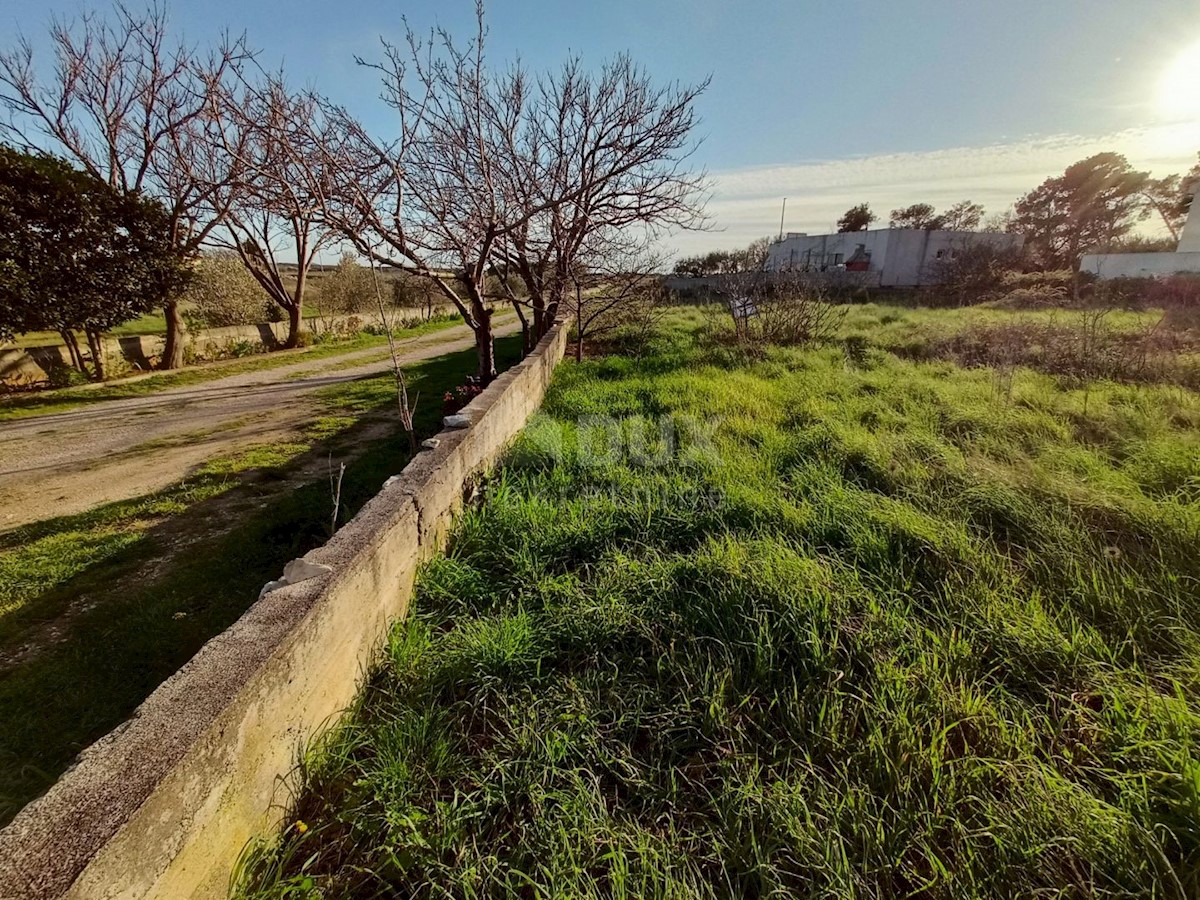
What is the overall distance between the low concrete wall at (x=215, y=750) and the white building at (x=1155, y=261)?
3122cm

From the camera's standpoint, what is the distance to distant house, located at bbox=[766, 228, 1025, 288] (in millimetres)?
30922

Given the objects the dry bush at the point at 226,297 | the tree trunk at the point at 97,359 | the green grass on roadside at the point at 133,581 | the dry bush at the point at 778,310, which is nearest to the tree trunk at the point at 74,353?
the tree trunk at the point at 97,359

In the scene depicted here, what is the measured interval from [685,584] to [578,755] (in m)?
1.06

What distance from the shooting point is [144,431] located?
6.46 meters

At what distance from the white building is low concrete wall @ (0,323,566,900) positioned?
102 ft

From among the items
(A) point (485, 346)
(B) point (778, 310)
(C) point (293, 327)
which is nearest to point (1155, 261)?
(B) point (778, 310)

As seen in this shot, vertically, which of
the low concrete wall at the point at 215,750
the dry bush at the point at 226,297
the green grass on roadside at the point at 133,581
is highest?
the dry bush at the point at 226,297

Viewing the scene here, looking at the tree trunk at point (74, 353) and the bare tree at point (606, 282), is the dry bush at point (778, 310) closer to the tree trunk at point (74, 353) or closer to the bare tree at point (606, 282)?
the bare tree at point (606, 282)

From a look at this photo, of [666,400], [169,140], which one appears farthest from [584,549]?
[169,140]

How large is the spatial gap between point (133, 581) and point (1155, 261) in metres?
35.7

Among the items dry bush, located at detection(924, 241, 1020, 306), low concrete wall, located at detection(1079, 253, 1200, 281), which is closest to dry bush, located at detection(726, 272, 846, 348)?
dry bush, located at detection(924, 241, 1020, 306)

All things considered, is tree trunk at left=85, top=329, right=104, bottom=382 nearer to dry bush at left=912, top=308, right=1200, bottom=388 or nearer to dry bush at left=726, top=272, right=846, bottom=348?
dry bush at left=726, top=272, right=846, bottom=348

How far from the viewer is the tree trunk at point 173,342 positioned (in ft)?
33.6

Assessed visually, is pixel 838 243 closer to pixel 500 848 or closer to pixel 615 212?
pixel 615 212
